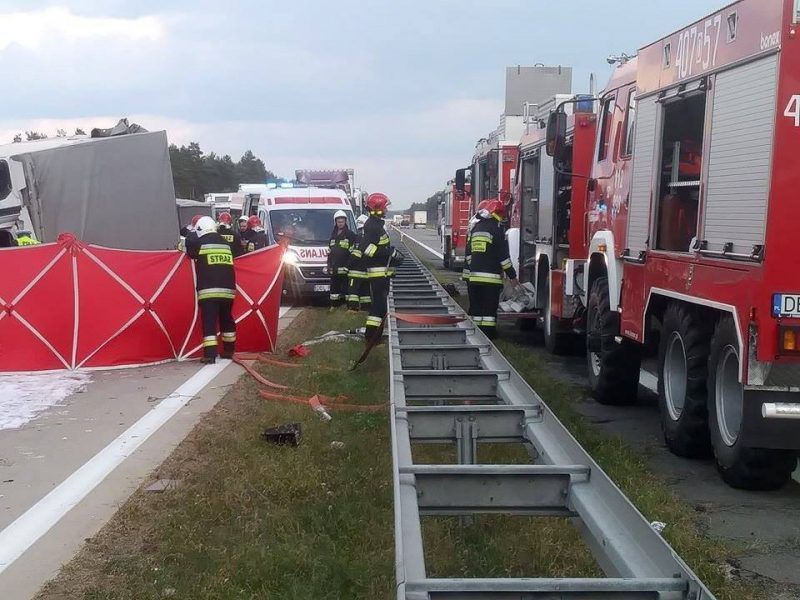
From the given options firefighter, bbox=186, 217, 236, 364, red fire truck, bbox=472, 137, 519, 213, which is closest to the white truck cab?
red fire truck, bbox=472, 137, 519, 213

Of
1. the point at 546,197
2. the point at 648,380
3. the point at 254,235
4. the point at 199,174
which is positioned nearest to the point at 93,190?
the point at 254,235

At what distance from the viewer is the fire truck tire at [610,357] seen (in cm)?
930

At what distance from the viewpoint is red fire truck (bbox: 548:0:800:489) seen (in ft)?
18.4

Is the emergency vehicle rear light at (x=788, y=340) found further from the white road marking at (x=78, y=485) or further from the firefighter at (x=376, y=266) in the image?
the firefighter at (x=376, y=266)

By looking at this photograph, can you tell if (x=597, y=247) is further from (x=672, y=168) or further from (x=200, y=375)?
(x=200, y=375)

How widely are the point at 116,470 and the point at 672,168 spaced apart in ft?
15.5

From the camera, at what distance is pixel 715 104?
6496 mm

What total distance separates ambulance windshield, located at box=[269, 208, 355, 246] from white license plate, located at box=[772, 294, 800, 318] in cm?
1499

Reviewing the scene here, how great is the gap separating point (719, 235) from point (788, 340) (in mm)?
960

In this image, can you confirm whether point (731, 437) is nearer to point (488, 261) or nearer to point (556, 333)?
point (488, 261)

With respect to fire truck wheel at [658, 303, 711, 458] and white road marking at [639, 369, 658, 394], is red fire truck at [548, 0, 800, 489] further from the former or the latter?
white road marking at [639, 369, 658, 394]

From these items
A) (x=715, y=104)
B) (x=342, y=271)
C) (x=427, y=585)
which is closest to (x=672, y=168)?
(x=715, y=104)

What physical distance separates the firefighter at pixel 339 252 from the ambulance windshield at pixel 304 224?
151 cm

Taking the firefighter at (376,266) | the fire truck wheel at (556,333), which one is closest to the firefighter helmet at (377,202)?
the firefighter at (376,266)
